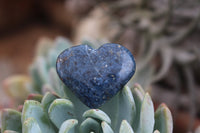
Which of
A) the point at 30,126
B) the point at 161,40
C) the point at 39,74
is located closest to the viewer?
the point at 30,126

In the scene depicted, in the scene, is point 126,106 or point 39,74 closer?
point 126,106

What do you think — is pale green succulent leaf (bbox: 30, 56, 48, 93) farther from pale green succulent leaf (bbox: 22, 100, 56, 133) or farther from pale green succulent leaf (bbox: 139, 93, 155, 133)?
pale green succulent leaf (bbox: 139, 93, 155, 133)

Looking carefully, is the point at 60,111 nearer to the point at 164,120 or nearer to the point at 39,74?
the point at 164,120

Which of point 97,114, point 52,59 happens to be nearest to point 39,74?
point 52,59

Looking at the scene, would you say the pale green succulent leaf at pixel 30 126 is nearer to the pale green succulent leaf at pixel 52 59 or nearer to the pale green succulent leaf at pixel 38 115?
the pale green succulent leaf at pixel 38 115

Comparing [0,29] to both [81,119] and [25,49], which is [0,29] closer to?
[25,49]

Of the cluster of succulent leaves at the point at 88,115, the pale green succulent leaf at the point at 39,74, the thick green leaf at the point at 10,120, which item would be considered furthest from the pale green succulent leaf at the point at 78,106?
the pale green succulent leaf at the point at 39,74
